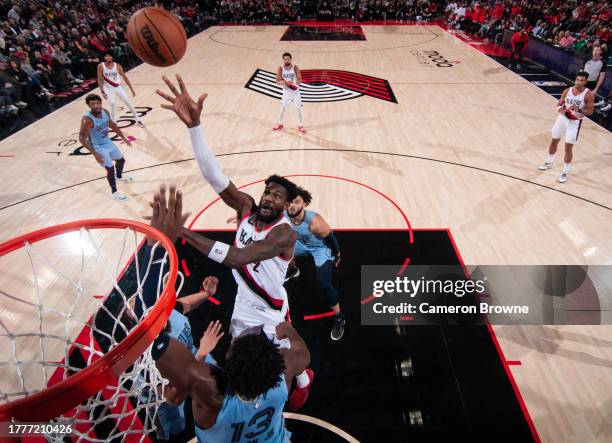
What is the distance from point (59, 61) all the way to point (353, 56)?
10.0 m

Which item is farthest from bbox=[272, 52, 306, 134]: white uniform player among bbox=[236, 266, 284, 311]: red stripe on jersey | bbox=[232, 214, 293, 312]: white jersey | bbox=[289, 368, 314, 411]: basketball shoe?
bbox=[289, 368, 314, 411]: basketball shoe

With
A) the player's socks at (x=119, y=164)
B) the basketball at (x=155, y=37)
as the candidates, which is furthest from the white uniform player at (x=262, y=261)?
the player's socks at (x=119, y=164)

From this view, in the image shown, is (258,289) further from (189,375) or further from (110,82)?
(110,82)

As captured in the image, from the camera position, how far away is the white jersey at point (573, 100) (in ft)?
20.5

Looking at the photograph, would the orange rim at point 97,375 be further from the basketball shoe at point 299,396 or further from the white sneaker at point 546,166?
the white sneaker at point 546,166

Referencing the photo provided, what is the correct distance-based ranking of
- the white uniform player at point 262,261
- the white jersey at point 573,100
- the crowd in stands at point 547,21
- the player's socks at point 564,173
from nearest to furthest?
1. the white uniform player at point 262,261
2. the white jersey at point 573,100
3. the player's socks at point 564,173
4. the crowd in stands at point 547,21

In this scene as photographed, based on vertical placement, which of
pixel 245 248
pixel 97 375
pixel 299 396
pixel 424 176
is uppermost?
pixel 97 375

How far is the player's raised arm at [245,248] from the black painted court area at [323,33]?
17.5 metres

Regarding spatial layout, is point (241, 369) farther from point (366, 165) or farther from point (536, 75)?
point (536, 75)

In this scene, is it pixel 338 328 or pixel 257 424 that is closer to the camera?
pixel 257 424

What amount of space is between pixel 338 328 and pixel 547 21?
62.8 ft

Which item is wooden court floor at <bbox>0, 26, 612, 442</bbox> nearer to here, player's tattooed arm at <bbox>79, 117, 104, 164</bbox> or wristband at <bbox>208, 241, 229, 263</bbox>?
player's tattooed arm at <bbox>79, 117, 104, 164</bbox>

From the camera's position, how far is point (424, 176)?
6.94m

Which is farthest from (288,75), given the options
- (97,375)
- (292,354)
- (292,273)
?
(97,375)
